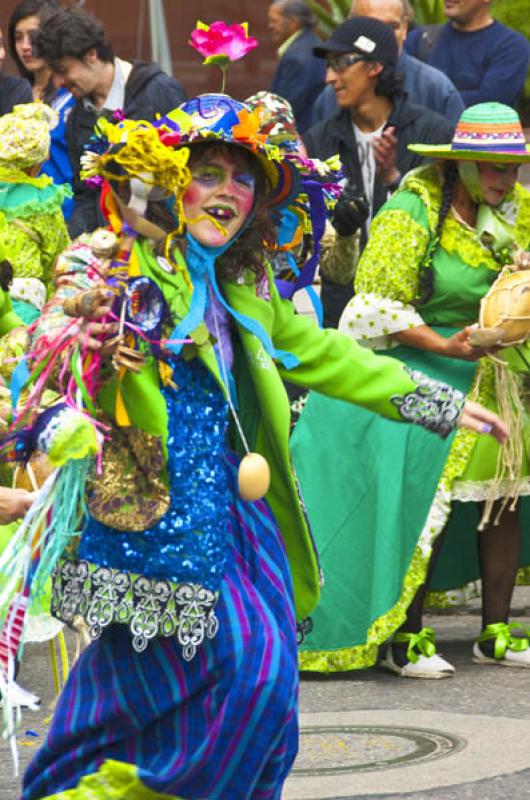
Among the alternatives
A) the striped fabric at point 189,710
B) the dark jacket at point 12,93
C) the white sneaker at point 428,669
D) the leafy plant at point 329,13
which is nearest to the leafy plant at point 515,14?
the leafy plant at point 329,13

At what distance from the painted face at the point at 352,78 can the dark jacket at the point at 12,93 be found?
6.65 ft

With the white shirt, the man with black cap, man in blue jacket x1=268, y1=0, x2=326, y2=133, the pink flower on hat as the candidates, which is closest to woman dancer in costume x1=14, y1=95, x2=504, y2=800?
the pink flower on hat

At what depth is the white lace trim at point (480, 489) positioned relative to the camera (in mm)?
6672

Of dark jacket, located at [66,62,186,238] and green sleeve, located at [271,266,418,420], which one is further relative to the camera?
dark jacket, located at [66,62,186,238]

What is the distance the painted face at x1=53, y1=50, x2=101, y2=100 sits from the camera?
851 centimetres

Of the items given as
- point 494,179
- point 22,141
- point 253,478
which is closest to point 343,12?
point 22,141

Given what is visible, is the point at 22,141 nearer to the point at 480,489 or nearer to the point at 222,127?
the point at 480,489

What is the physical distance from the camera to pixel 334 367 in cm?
455

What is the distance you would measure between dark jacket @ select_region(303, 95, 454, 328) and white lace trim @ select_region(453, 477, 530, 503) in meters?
1.45

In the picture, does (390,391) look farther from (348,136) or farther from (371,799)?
(348,136)

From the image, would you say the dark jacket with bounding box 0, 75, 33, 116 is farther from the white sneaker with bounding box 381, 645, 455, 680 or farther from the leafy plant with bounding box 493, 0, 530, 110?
the leafy plant with bounding box 493, 0, 530, 110

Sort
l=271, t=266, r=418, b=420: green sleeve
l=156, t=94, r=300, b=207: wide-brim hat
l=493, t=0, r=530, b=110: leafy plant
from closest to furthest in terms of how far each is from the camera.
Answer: l=156, t=94, r=300, b=207: wide-brim hat → l=271, t=266, r=418, b=420: green sleeve → l=493, t=0, r=530, b=110: leafy plant

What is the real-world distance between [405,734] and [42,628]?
1.15m

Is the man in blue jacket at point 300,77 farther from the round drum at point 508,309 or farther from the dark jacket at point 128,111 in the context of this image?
the round drum at point 508,309
